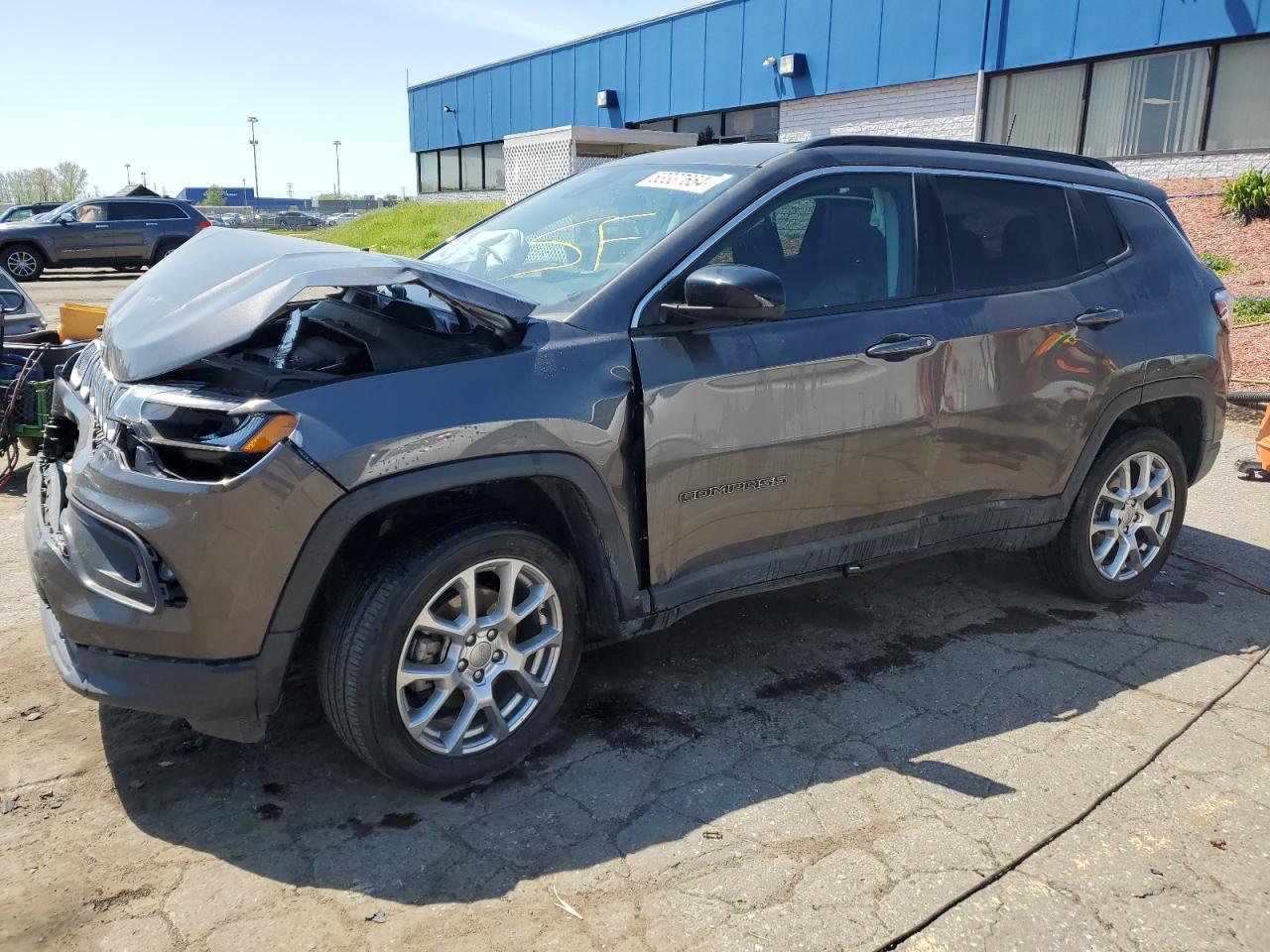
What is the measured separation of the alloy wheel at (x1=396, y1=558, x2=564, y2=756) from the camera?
115 inches

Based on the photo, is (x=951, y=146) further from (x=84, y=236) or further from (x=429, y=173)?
(x=429, y=173)

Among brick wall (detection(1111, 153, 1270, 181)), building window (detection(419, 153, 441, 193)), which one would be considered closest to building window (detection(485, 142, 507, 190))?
building window (detection(419, 153, 441, 193))

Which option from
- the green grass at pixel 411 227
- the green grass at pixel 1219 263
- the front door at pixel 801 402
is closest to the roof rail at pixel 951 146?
the front door at pixel 801 402

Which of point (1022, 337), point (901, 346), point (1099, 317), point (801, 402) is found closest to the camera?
point (801, 402)

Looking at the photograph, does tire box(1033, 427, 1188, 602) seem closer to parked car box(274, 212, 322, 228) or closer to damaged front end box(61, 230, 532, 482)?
damaged front end box(61, 230, 532, 482)

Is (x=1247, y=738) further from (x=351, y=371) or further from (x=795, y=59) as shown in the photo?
(x=795, y=59)

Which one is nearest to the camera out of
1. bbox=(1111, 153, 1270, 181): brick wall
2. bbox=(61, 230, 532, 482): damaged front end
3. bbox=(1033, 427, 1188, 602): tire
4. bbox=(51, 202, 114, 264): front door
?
bbox=(61, 230, 532, 482): damaged front end

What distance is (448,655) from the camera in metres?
2.95

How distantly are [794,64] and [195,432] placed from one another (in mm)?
23383

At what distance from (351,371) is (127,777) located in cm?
144

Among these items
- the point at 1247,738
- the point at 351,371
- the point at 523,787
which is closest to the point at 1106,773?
the point at 1247,738

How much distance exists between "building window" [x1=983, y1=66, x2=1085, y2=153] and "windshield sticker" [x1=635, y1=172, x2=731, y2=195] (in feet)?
55.7

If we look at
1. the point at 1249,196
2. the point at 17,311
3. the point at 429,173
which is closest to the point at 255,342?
the point at 17,311

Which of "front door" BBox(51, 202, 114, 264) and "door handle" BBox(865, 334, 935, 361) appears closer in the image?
"door handle" BBox(865, 334, 935, 361)
